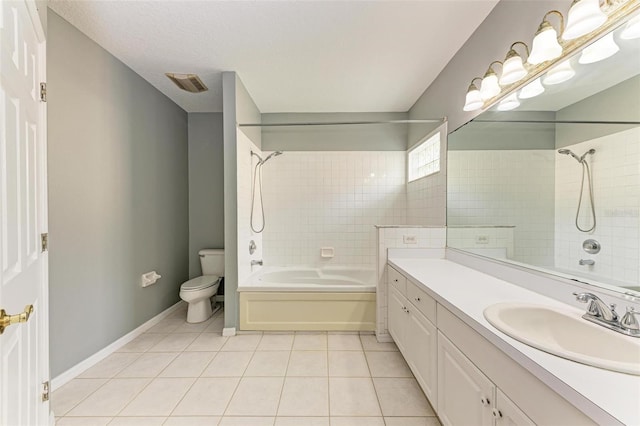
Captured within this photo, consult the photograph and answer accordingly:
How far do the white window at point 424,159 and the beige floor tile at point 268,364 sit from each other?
87.1 inches

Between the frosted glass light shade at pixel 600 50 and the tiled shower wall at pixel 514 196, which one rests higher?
the frosted glass light shade at pixel 600 50

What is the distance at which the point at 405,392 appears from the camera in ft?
5.50

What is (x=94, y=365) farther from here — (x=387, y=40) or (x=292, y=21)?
(x=387, y=40)

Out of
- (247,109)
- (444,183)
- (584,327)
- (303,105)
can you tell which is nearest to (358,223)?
(444,183)

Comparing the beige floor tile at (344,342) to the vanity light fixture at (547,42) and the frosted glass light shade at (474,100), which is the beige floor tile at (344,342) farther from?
the vanity light fixture at (547,42)

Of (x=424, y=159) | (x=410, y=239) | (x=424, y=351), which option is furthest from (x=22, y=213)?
(x=424, y=159)

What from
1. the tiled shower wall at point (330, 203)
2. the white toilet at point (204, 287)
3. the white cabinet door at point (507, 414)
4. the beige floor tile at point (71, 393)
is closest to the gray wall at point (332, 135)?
the tiled shower wall at point (330, 203)

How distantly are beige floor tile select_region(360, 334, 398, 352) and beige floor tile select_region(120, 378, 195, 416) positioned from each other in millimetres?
1390

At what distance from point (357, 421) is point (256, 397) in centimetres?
65

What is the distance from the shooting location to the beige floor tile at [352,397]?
153cm

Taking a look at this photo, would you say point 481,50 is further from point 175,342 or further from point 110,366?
point 110,366

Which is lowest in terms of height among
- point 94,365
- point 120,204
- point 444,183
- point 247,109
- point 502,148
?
point 94,365

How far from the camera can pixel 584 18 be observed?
1.05 m

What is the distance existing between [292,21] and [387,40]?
0.75 metres
